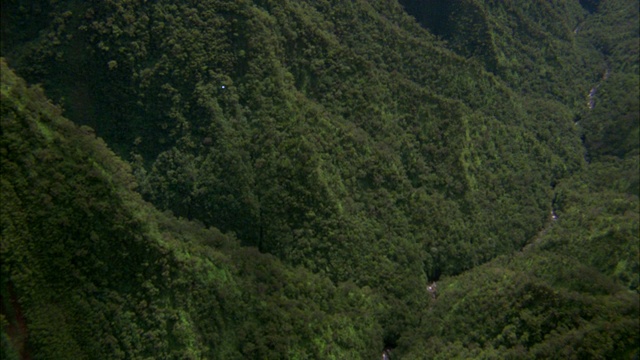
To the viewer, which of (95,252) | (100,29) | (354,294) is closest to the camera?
(95,252)

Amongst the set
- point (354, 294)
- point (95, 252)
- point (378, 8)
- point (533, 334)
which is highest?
point (378, 8)

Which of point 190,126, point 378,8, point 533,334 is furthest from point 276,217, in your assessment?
point 378,8

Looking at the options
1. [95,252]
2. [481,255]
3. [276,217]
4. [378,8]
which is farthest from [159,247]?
[378,8]

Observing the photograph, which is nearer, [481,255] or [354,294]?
[354,294]

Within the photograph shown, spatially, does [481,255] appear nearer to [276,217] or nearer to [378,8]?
[276,217]

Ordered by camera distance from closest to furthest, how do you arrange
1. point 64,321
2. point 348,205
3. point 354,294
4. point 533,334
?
point 64,321
point 533,334
point 354,294
point 348,205

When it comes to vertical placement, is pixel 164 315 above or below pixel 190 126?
below
